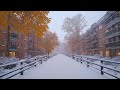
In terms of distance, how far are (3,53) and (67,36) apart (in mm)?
16392

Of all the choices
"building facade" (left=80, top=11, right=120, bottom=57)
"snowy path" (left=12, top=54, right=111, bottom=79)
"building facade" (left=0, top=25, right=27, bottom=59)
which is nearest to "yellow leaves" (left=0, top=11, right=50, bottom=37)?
"snowy path" (left=12, top=54, right=111, bottom=79)

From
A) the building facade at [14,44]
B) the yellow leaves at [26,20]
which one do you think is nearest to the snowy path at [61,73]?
the yellow leaves at [26,20]

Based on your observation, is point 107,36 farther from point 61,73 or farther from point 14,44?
point 61,73

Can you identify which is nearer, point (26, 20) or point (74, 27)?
point (26, 20)

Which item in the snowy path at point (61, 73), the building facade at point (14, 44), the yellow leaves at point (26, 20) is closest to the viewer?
the snowy path at point (61, 73)

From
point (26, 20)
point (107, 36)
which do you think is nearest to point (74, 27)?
point (107, 36)

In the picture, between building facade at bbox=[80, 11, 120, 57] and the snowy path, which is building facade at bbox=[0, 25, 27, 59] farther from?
the snowy path

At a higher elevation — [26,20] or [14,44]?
[26,20]

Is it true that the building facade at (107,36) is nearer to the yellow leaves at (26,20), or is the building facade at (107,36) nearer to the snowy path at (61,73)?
the yellow leaves at (26,20)

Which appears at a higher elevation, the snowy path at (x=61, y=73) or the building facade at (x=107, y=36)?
the building facade at (x=107, y=36)

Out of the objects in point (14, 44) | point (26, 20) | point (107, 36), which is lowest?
point (14, 44)
